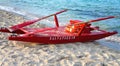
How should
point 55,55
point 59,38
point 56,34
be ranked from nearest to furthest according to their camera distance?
1. point 55,55
2. point 59,38
3. point 56,34

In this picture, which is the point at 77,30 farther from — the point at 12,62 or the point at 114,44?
the point at 12,62

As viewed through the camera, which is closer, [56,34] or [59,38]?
[59,38]

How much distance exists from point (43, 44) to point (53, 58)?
1.40 m

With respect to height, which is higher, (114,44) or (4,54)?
(4,54)

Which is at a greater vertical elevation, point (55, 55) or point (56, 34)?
point (56, 34)

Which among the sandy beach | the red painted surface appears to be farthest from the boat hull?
the sandy beach

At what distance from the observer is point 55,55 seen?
759 centimetres

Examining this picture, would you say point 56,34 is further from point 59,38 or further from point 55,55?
point 55,55

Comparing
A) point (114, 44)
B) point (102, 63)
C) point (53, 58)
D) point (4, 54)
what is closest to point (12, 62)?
point (4, 54)

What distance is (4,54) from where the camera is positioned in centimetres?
754

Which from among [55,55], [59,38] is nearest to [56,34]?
[59,38]

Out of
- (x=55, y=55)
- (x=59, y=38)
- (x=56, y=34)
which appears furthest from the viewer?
(x=56, y=34)

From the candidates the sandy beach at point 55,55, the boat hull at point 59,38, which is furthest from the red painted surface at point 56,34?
the sandy beach at point 55,55

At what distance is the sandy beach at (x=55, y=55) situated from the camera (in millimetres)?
7074
